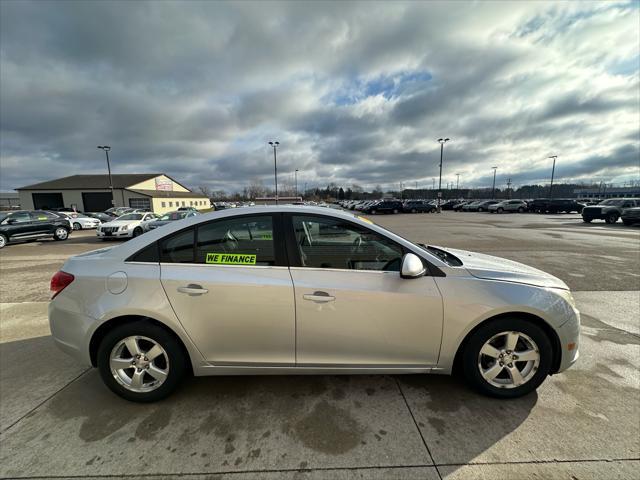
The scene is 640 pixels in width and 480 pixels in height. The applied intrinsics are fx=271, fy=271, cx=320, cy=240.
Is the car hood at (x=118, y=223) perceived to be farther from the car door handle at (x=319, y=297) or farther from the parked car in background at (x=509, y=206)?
the parked car in background at (x=509, y=206)

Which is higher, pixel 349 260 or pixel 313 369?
pixel 349 260

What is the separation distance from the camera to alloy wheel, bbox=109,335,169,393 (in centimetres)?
233

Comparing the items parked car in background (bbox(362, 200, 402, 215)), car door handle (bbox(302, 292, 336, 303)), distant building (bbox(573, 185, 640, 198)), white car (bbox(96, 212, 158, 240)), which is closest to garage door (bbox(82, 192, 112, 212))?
white car (bbox(96, 212, 158, 240))

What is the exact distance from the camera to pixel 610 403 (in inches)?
92.5

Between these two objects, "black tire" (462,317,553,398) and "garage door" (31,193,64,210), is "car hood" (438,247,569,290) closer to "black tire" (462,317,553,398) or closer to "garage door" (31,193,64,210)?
"black tire" (462,317,553,398)

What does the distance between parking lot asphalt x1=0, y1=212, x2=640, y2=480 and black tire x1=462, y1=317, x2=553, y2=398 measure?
0.11 metres

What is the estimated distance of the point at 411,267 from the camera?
2.17 meters

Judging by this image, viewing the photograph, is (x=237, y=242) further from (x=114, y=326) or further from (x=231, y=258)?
(x=114, y=326)

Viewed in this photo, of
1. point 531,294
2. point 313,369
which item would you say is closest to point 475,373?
point 531,294

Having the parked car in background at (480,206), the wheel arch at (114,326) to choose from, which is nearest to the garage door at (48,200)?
the wheel arch at (114,326)

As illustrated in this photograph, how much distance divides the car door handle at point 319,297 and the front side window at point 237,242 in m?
0.41

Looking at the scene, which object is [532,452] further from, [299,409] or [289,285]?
[289,285]

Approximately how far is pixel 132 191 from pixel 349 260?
5721 centimetres

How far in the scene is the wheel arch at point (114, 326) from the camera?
7.62 feet
